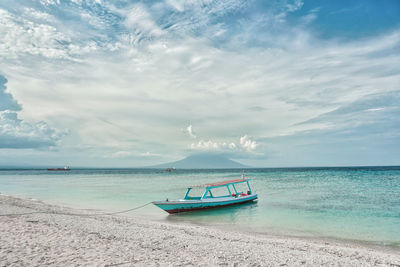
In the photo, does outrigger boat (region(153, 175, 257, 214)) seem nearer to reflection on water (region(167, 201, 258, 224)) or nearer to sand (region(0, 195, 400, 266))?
reflection on water (region(167, 201, 258, 224))

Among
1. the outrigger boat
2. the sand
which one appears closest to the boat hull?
the outrigger boat

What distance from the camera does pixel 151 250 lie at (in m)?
10.0

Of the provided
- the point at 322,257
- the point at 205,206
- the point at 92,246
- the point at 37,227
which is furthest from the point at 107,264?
the point at 205,206

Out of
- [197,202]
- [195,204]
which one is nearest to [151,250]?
[195,204]

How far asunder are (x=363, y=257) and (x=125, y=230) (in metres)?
11.3

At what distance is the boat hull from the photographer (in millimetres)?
22172

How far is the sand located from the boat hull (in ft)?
27.4

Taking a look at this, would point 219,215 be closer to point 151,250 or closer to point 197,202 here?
point 197,202

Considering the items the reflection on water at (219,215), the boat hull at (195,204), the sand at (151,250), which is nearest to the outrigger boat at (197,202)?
the boat hull at (195,204)

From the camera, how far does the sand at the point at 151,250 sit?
8.62 meters

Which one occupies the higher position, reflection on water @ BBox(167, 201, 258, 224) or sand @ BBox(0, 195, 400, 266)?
sand @ BBox(0, 195, 400, 266)

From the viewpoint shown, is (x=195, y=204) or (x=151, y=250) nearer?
(x=151, y=250)

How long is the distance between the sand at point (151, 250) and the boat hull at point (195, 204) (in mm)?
8351

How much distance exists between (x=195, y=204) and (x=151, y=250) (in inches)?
535
